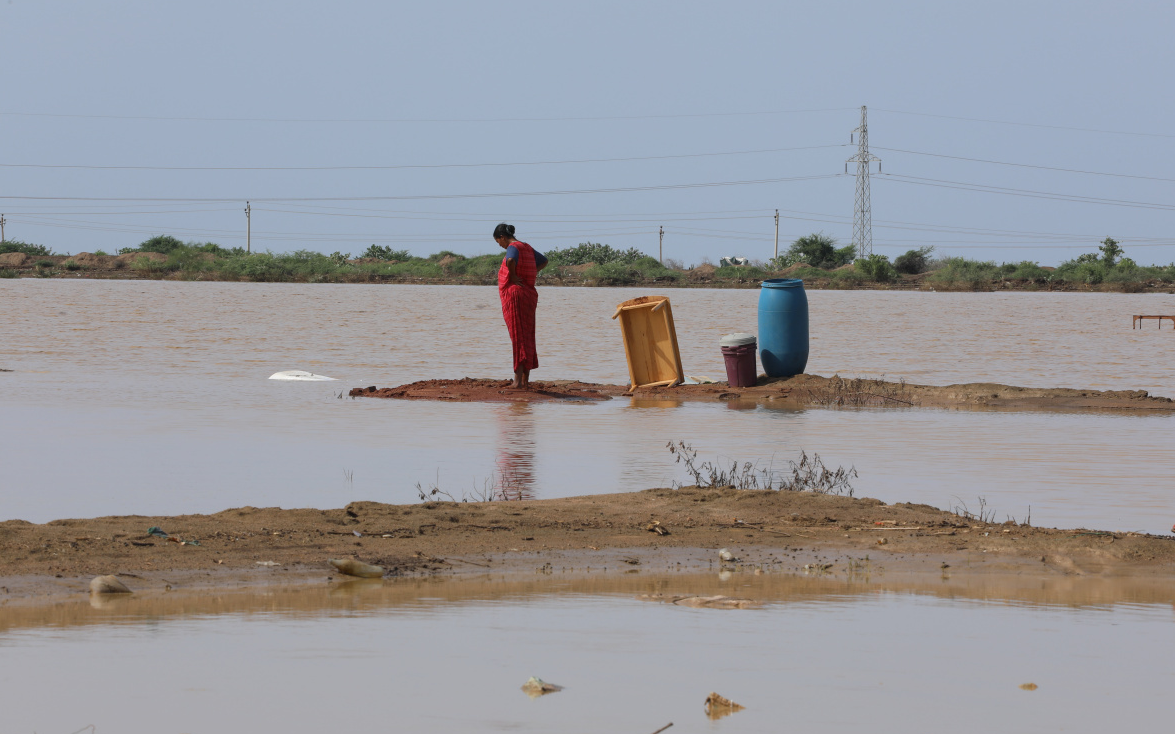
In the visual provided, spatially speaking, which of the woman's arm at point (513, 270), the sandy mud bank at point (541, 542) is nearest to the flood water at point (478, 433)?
the sandy mud bank at point (541, 542)

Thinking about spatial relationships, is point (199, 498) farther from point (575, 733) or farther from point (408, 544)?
point (575, 733)

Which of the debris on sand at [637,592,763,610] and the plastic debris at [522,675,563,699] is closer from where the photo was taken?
the plastic debris at [522,675,563,699]

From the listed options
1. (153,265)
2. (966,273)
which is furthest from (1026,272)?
(153,265)

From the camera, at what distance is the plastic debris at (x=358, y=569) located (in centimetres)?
646

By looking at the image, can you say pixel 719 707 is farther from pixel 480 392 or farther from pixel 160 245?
pixel 160 245

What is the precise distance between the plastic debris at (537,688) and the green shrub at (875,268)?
89.9 metres

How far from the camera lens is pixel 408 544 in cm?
721

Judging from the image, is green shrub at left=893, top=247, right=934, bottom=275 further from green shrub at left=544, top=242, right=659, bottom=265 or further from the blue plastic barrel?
the blue plastic barrel

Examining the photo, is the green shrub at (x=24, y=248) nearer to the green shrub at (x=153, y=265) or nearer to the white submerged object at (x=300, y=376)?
the green shrub at (x=153, y=265)

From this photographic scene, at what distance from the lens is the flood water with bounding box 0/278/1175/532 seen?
30.5 feet

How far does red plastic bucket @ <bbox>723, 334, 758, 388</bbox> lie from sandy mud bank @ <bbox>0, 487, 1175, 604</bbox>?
980cm

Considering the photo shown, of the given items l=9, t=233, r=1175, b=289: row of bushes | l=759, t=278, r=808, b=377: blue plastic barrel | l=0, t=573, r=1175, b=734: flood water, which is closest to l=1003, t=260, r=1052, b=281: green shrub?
l=9, t=233, r=1175, b=289: row of bushes

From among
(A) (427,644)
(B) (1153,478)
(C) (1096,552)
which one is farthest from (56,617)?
(B) (1153,478)

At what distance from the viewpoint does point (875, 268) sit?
92.9m
